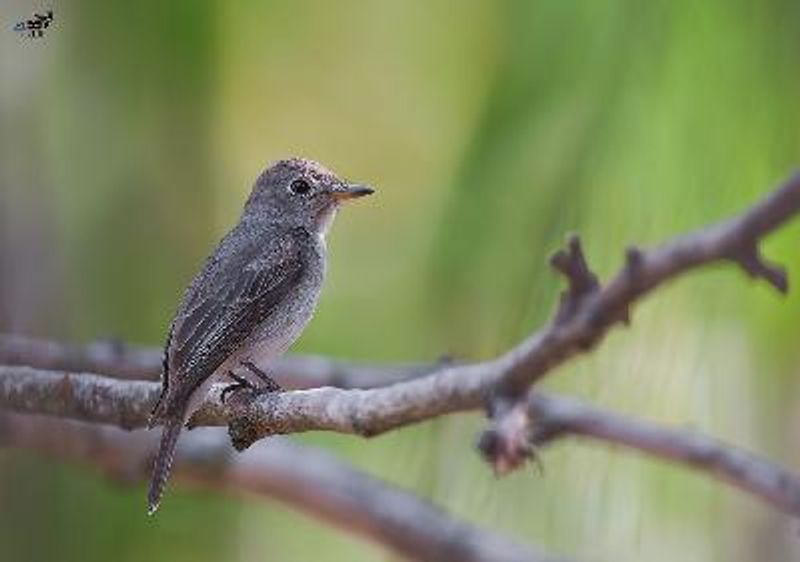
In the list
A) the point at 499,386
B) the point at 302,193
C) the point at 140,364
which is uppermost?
the point at 499,386

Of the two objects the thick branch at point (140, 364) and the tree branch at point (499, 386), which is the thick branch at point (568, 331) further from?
the thick branch at point (140, 364)

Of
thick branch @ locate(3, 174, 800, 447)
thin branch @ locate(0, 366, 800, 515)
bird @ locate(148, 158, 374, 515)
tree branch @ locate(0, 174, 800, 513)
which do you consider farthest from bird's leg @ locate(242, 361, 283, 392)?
thick branch @ locate(3, 174, 800, 447)

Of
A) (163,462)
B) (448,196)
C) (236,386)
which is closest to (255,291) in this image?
(448,196)

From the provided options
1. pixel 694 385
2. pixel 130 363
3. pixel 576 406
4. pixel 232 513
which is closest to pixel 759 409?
pixel 694 385

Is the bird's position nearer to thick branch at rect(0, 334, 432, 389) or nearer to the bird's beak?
the bird's beak

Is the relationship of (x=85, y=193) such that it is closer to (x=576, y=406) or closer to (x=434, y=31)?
(x=434, y=31)
